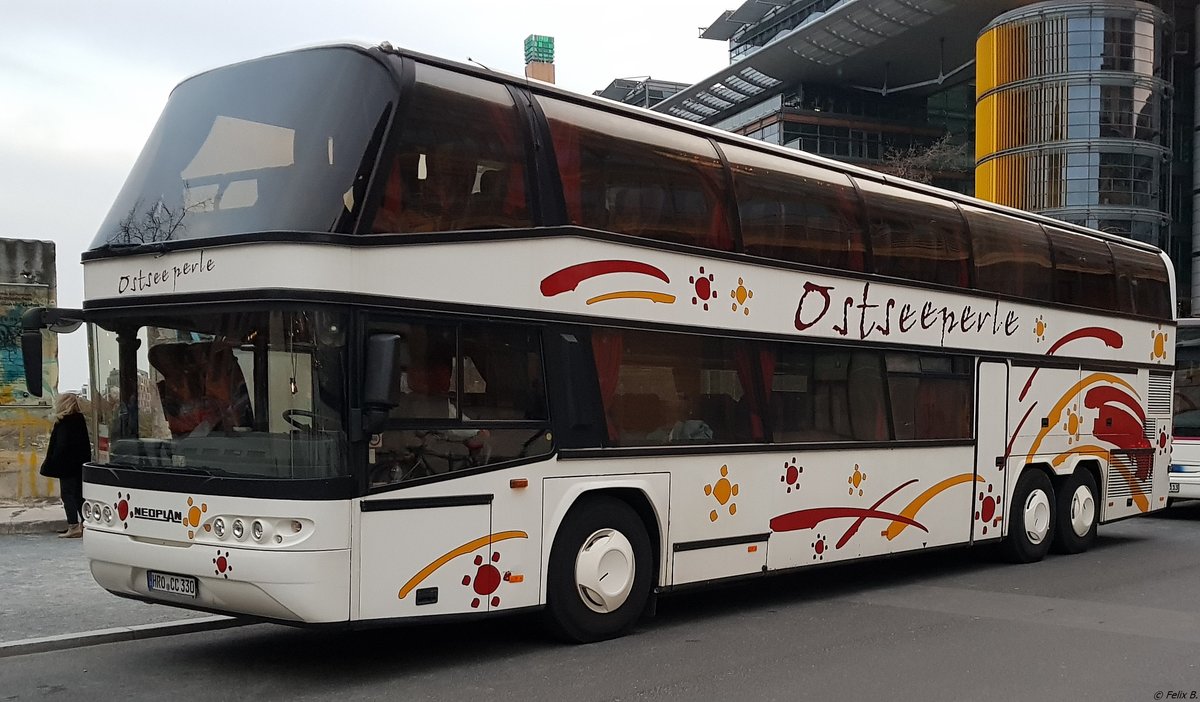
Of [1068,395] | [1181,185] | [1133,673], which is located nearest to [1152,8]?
[1181,185]

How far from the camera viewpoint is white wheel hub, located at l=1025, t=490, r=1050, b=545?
13727 mm

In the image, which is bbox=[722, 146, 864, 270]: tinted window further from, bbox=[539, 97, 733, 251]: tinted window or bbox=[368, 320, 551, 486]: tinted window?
bbox=[368, 320, 551, 486]: tinted window

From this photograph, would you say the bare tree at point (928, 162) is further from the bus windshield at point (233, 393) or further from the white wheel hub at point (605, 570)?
the bus windshield at point (233, 393)

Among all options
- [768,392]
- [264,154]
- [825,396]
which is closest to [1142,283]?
[825,396]

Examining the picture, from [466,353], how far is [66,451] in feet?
25.5

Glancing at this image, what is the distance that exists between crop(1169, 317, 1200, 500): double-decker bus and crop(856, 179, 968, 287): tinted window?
8142 mm

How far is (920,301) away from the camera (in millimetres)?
11922

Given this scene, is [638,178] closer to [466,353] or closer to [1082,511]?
[466,353]

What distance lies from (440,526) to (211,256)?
2173mm

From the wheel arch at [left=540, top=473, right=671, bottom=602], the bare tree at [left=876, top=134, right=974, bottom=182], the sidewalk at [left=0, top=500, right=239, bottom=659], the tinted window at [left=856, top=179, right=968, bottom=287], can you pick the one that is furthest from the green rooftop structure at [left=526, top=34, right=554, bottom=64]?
the wheel arch at [left=540, top=473, right=671, bottom=602]

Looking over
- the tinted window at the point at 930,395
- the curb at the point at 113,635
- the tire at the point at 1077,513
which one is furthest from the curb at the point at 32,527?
the tire at the point at 1077,513

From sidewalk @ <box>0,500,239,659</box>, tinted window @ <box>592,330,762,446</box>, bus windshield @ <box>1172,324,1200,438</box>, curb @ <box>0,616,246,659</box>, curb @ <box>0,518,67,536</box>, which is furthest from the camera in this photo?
bus windshield @ <box>1172,324,1200,438</box>

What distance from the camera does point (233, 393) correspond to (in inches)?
286

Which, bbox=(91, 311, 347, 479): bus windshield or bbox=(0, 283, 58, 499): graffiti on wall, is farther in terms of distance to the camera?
bbox=(0, 283, 58, 499): graffiti on wall
